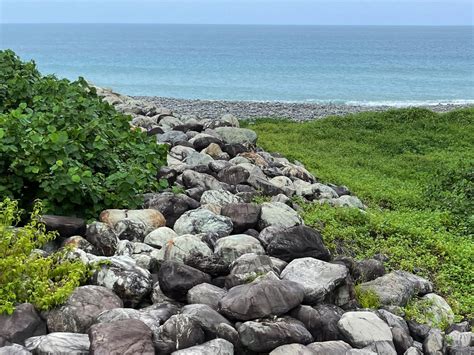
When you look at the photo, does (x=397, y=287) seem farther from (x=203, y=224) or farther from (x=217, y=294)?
(x=203, y=224)

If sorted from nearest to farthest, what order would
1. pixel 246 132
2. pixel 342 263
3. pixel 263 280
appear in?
pixel 263 280 → pixel 342 263 → pixel 246 132

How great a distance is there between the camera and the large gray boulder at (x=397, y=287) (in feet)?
21.2

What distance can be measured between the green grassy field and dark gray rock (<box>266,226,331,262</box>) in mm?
1177

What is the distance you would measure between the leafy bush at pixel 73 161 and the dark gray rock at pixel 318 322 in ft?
8.77

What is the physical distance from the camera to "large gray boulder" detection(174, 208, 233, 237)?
712 centimetres

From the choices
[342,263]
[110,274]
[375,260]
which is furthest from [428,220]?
[110,274]

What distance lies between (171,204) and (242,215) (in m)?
0.87

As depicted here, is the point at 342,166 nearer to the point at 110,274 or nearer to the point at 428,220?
the point at 428,220

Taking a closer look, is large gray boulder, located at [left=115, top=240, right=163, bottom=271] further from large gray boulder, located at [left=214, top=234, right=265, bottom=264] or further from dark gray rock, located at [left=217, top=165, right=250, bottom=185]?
dark gray rock, located at [left=217, top=165, right=250, bottom=185]

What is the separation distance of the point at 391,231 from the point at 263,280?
3.72 meters

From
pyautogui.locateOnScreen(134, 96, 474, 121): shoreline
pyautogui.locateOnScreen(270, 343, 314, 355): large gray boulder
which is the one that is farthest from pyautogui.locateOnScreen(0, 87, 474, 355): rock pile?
pyautogui.locateOnScreen(134, 96, 474, 121): shoreline

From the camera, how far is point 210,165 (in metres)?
10.2

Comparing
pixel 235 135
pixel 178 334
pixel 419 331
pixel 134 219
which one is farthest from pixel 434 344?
pixel 235 135

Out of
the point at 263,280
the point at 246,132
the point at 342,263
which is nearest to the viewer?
the point at 263,280
